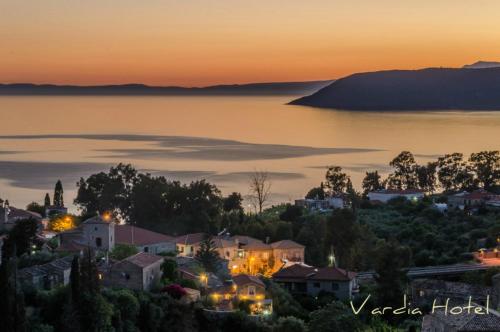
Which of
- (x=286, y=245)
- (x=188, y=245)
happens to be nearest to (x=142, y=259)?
(x=188, y=245)

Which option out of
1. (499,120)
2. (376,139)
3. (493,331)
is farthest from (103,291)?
(499,120)

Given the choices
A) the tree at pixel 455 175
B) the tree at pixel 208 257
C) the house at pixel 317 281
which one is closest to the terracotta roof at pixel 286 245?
the house at pixel 317 281

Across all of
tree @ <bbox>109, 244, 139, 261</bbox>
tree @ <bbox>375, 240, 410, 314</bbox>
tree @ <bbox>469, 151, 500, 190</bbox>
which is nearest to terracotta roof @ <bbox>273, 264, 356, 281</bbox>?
tree @ <bbox>375, 240, 410, 314</bbox>

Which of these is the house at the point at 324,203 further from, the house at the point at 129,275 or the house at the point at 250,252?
the house at the point at 129,275

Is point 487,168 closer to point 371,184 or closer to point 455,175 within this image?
point 455,175

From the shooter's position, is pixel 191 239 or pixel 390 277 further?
pixel 191 239

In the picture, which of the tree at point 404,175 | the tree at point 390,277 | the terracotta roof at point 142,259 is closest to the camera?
the terracotta roof at point 142,259

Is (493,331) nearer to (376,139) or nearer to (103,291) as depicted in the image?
(103,291)
